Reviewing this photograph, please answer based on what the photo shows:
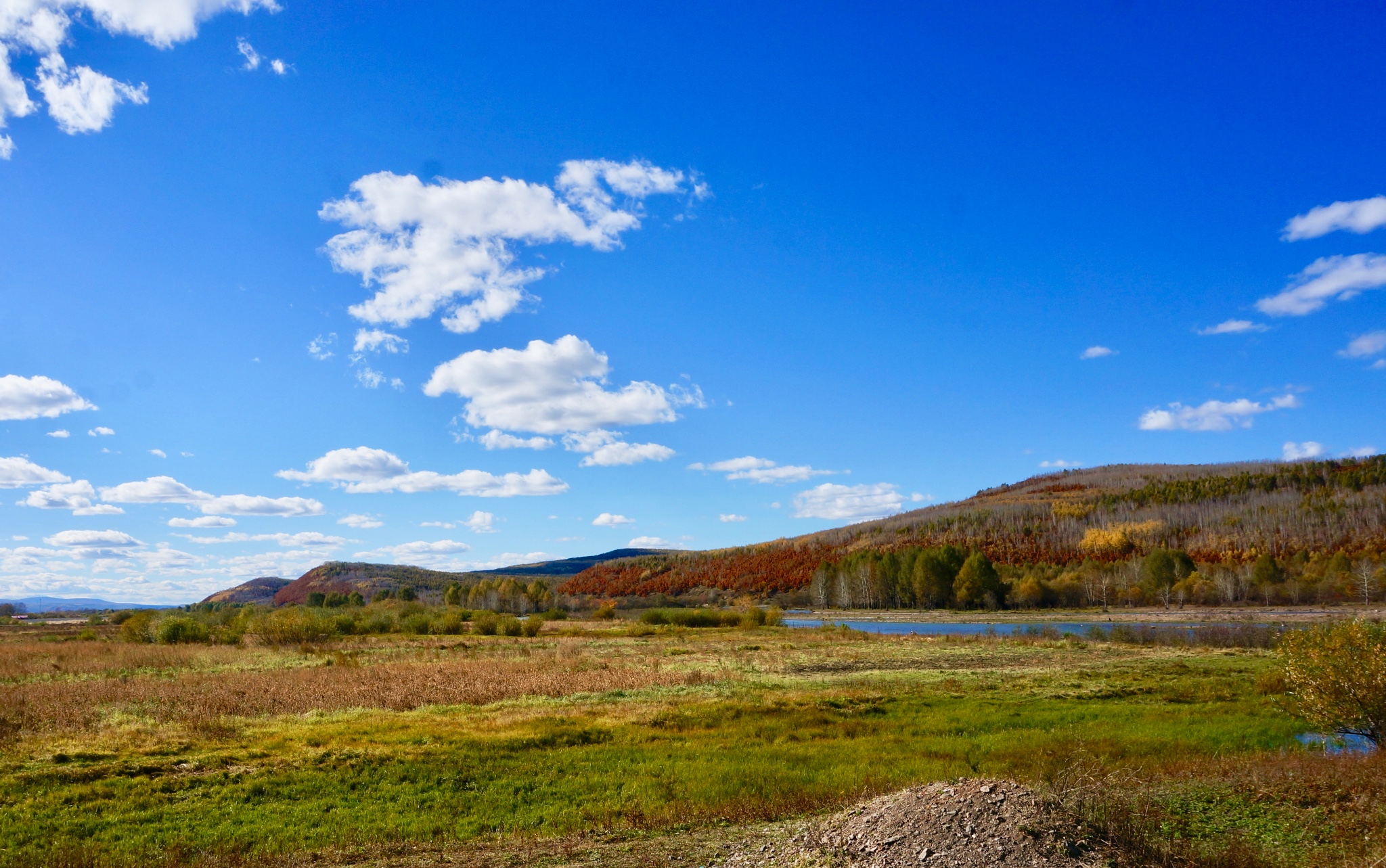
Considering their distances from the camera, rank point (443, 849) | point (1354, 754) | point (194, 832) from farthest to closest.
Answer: point (1354, 754)
point (194, 832)
point (443, 849)

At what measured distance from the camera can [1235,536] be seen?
168000 millimetres

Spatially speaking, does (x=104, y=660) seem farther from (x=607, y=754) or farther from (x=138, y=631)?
(x=607, y=754)

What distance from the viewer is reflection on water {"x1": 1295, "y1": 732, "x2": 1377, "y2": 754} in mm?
21562

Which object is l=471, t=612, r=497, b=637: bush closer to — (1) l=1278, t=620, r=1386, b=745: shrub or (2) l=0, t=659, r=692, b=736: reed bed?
(2) l=0, t=659, r=692, b=736: reed bed

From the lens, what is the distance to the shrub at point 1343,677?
19.5 meters

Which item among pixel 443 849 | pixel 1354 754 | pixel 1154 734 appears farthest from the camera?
pixel 1154 734

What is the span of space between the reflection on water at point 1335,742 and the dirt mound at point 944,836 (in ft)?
55.2

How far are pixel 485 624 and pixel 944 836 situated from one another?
90891 millimetres

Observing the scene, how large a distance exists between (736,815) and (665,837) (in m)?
2.01

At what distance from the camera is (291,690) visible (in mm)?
33062

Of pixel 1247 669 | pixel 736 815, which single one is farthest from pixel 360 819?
pixel 1247 669

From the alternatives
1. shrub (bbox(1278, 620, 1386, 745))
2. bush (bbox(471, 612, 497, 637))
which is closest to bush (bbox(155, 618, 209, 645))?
bush (bbox(471, 612, 497, 637))

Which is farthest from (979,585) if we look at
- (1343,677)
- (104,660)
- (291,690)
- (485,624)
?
(104,660)

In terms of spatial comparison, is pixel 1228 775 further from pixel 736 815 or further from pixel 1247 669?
pixel 1247 669
